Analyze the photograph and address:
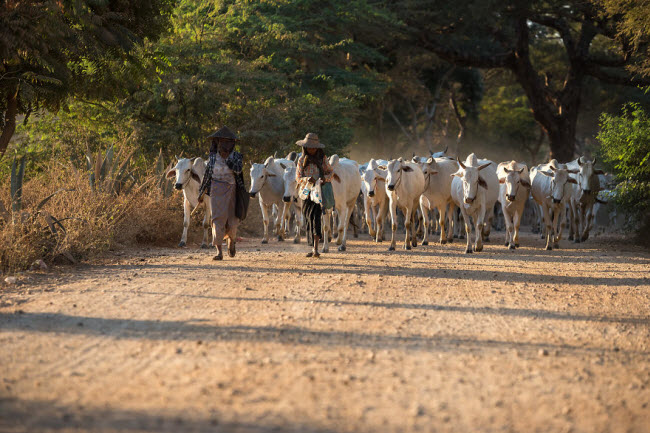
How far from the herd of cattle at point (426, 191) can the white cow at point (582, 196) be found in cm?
2

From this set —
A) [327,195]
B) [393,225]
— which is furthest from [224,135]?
[393,225]

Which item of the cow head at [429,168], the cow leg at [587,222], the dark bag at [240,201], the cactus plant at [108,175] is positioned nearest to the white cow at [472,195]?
the cow head at [429,168]

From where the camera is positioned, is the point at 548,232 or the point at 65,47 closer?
the point at 65,47

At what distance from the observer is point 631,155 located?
15.6 m

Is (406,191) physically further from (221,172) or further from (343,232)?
(221,172)

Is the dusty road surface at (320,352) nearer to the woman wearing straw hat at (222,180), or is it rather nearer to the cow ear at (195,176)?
the woman wearing straw hat at (222,180)

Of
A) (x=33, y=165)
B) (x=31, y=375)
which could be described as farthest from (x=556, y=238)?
(x=31, y=375)

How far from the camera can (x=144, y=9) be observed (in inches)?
507

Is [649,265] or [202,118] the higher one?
[202,118]

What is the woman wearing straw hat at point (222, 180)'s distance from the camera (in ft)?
37.4

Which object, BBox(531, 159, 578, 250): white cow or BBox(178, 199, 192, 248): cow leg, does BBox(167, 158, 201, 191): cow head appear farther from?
BBox(531, 159, 578, 250): white cow

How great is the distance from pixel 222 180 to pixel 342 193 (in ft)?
11.8

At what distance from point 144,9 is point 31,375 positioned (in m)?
9.18

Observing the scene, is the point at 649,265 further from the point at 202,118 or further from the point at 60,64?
the point at 202,118
